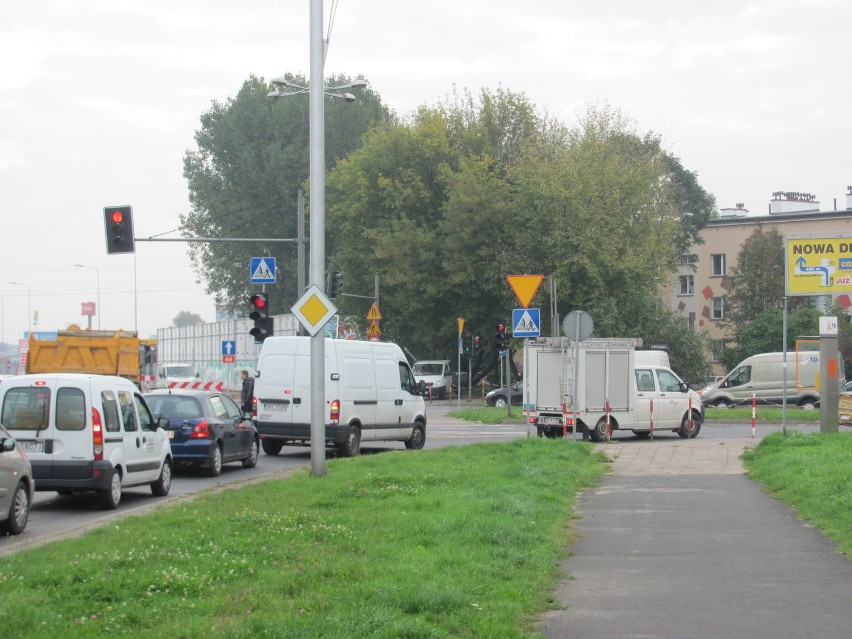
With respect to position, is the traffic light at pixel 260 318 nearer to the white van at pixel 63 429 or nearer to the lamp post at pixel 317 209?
the lamp post at pixel 317 209

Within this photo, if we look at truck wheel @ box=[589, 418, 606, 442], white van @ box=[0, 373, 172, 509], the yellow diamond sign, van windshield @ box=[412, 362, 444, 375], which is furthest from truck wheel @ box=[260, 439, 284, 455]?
van windshield @ box=[412, 362, 444, 375]

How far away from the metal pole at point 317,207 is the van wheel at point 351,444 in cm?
659

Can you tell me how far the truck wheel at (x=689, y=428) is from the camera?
3025 centimetres

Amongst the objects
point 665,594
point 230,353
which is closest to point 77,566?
point 665,594

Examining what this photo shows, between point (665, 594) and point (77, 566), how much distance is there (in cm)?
422

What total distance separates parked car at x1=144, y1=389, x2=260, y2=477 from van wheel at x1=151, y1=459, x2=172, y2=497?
1.65 metres

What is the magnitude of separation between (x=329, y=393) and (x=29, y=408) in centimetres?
873

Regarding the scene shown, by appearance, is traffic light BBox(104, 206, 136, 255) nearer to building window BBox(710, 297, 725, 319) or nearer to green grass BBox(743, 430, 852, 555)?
green grass BBox(743, 430, 852, 555)

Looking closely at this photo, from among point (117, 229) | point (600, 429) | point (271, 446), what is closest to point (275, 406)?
point (271, 446)

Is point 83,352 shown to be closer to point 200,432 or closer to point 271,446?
point 271,446

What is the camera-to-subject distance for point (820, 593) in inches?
340

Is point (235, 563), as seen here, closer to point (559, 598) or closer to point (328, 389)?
point (559, 598)

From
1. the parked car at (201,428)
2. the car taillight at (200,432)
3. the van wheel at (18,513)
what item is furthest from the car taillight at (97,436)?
the car taillight at (200,432)

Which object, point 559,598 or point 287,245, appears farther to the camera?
point 287,245
